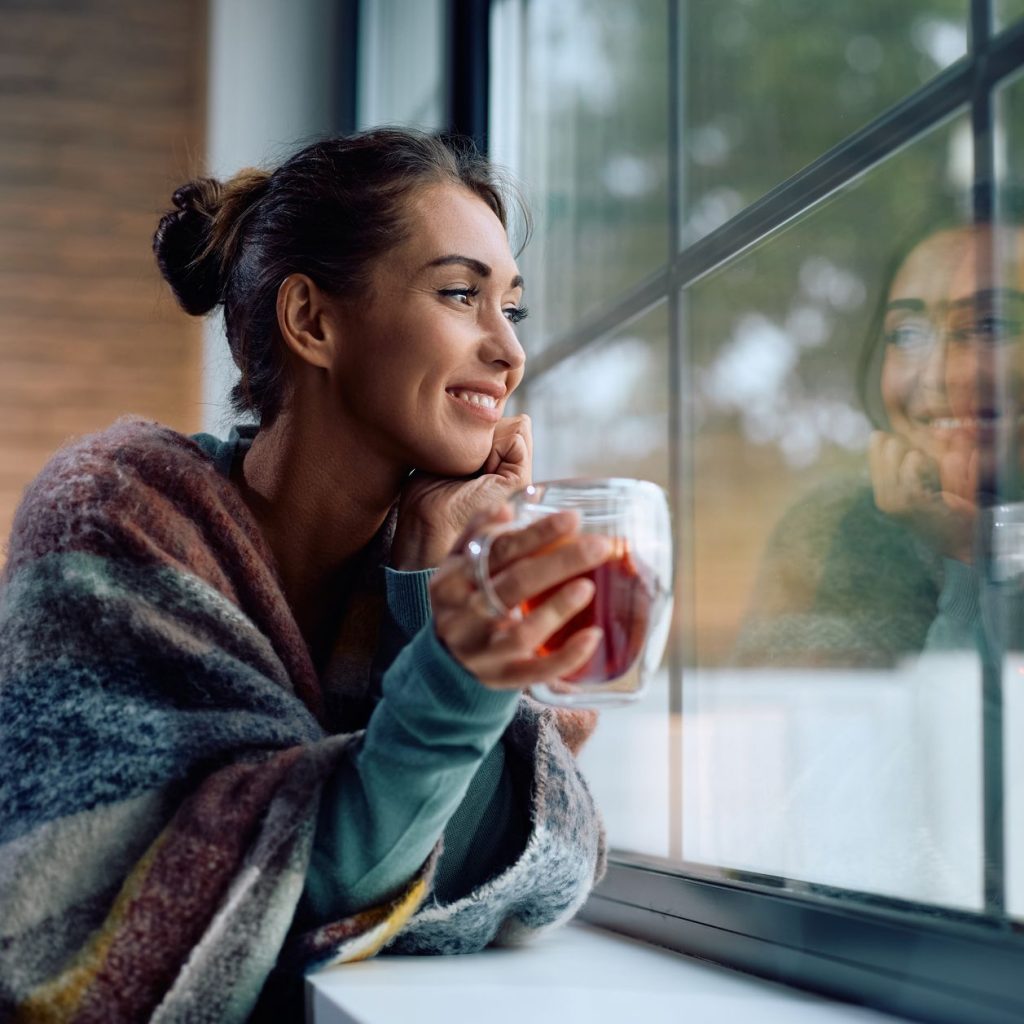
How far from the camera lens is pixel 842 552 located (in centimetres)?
109

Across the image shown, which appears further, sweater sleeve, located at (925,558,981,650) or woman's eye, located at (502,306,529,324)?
woman's eye, located at (502,306,529,324)

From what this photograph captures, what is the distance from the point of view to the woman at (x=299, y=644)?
0.91 meters

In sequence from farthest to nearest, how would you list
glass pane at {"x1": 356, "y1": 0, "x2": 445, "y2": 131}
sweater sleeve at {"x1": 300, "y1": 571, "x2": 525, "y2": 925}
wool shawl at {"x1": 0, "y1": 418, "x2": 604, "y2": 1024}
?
glass pane at {"x1": 356, "y1": 0, "x2": 445, "y2": 131}, wool shawl at {"x1": 0, "y1": 418, "x2": 604, "y2": 1024}, sweater sleeve at {"x1": 300, "y1": 571, "x2": 525, "y2": 925}

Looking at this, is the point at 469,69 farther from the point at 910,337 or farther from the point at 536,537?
the point at 536,537

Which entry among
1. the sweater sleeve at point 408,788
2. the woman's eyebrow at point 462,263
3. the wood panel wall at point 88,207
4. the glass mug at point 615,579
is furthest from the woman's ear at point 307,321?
the wood panel wall at point 88,207

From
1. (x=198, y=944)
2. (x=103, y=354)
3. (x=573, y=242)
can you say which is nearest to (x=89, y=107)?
(x=103, y=354)

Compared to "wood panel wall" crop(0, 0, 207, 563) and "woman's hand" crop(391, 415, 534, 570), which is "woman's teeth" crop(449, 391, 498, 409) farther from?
"wood panel wall" crop(0, 0, 207, 563)

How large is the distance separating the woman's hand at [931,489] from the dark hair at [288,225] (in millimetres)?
530

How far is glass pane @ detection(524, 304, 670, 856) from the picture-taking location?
145 cm

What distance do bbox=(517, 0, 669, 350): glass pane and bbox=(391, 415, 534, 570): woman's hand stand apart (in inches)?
12.0

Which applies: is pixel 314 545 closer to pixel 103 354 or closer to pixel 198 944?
pixel 198 944

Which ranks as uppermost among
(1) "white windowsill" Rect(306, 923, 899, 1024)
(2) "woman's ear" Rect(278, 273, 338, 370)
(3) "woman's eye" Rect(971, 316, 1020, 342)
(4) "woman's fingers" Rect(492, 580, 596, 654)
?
(2) "woman's ear" Rect(278, 273, 338, 370)

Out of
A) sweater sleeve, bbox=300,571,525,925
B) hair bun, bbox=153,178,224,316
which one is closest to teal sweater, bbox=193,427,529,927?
sweater sleeve, bbox=300,571,525,925

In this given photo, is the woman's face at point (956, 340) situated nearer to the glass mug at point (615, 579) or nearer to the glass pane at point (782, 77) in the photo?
the glass pane at point (782, 77)
